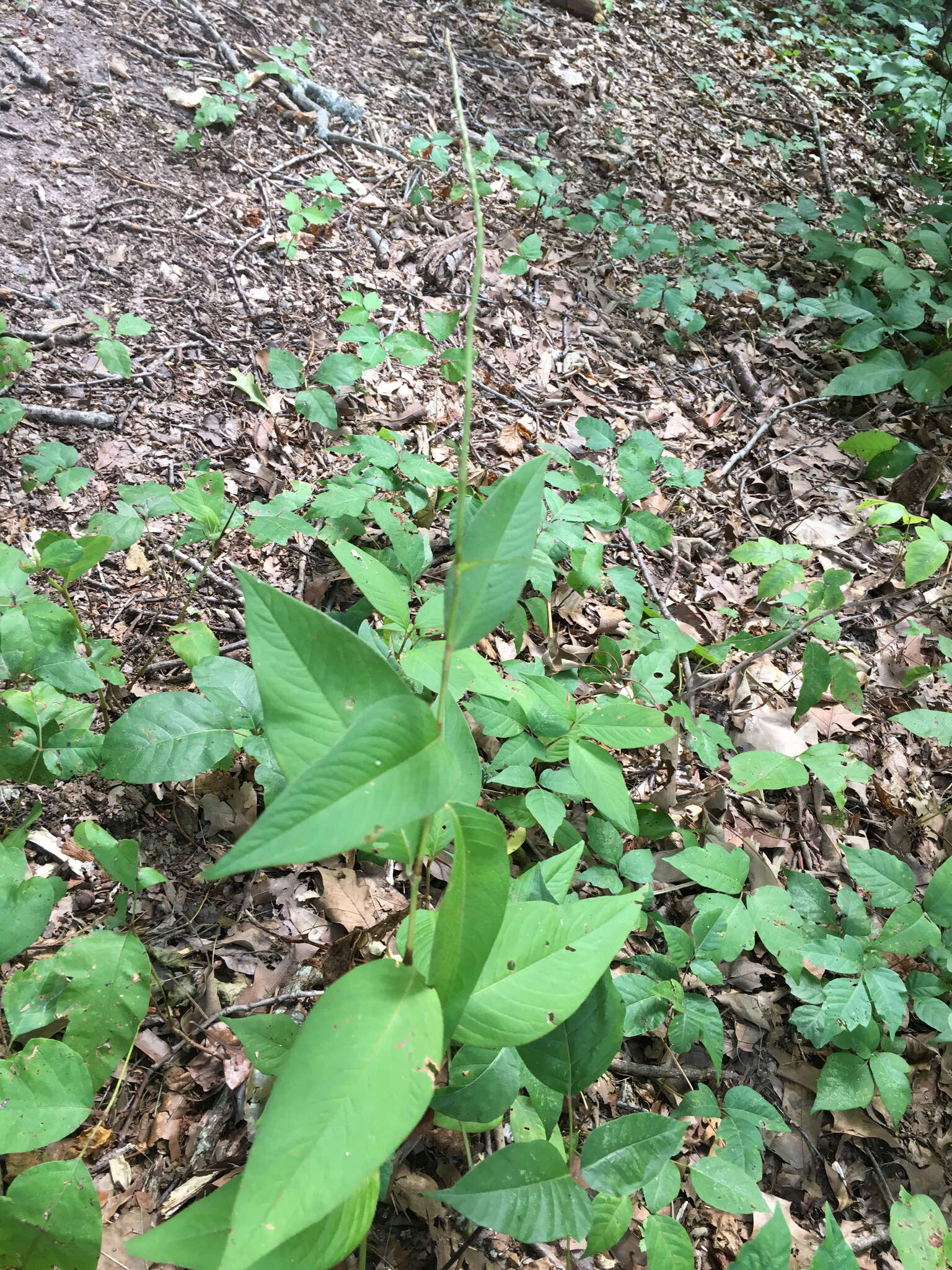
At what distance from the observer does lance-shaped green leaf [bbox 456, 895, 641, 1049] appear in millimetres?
1102

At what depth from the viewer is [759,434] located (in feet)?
12.0

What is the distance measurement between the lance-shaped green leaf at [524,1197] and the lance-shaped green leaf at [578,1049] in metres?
0.10

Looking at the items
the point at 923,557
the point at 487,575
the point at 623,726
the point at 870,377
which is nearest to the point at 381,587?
the point at 623,726

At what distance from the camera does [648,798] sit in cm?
236

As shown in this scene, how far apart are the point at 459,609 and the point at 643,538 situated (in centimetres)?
158

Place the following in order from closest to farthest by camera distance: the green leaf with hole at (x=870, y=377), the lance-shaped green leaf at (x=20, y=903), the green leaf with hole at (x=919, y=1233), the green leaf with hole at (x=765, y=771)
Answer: the lance-shaped green leaf at (x=20, y=903) < the green leaf with hole at (x=919, y=1233) < the green leaf with hole at (x=765, y=771) < the green leaf with hole at (x=870, y=377)

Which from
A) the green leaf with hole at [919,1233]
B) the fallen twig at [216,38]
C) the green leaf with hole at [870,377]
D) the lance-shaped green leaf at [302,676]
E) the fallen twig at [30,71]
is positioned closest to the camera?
the lance-shaped green leaf at [302,676]

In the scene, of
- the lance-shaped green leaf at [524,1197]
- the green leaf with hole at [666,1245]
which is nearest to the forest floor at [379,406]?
the green leaf with hole at [666,1245]

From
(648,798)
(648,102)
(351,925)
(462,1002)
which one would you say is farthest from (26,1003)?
(648,102)

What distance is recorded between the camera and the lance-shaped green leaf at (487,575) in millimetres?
861

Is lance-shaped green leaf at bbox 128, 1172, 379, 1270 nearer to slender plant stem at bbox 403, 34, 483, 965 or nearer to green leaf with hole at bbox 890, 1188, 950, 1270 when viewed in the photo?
slender plant stem at bbox 403, 34, 483, 965

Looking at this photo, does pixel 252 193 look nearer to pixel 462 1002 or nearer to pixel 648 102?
pixel 648 102

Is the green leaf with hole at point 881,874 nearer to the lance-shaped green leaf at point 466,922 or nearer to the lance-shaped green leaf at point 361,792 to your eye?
the lance-shaped green leaf at point 466,922

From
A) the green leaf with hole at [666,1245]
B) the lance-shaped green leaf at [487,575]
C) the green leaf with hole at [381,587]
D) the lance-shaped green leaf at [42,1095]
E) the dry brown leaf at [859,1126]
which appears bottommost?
the dry brown leaf at [859,1126]
